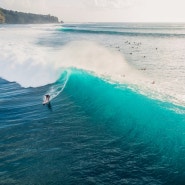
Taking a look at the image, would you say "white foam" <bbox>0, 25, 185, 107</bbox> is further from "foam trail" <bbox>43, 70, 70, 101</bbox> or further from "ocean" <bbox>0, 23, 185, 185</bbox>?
"foam trail" <bbox>43, 70, 70, 101</bbox>

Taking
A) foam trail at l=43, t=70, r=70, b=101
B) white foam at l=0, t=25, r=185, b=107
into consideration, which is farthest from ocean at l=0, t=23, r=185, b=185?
white foam at l=0, t=25, r=185, b=107

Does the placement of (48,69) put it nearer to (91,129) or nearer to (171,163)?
(91,129)

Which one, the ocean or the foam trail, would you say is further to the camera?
the foam trail

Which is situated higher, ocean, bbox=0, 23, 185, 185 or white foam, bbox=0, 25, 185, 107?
white foam, bbox=0, 25, 185, 107

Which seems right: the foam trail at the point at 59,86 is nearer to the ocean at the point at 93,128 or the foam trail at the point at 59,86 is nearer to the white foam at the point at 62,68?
the ocean at the point at 93,128

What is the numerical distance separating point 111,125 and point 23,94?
1057 cm

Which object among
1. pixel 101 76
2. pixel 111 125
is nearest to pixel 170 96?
pixel 111 125

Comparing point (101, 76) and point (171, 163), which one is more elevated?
point (101, 76)

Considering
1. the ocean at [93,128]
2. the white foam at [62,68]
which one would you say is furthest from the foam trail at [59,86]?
the white foam at [62,68]

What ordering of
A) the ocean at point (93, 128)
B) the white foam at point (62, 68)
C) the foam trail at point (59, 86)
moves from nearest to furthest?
1. the ocean at point (93, 128)
2. the foam trail at point (59, 86)
3. the white foam at point (62, 68)

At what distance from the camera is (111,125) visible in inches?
706

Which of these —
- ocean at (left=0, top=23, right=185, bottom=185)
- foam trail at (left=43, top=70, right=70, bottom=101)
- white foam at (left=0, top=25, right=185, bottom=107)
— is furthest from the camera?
white foam at (left=0, top=25, right=185, bottom=107)

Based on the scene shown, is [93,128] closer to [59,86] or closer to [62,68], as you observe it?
[59,86]

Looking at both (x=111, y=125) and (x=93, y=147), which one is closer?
(x=93, y=147)
